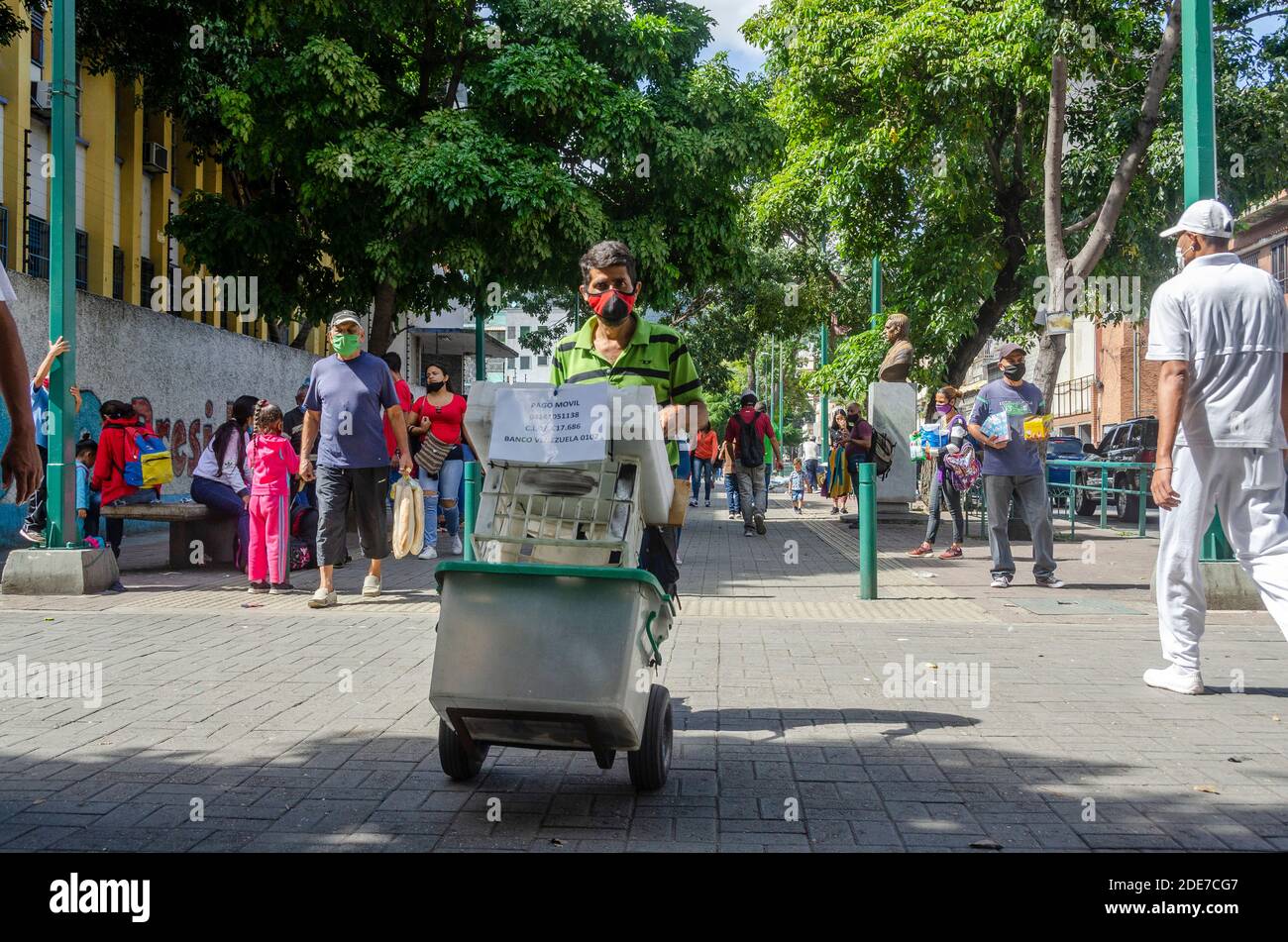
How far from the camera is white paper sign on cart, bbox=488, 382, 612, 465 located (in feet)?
12.4

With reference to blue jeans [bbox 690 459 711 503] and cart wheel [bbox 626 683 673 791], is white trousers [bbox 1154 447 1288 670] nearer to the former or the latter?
cart wheel [bbox 626 683 673 791]

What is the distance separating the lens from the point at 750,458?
17.3 metres

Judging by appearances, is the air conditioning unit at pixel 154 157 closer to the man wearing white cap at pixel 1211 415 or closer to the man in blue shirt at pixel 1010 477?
the man in blue shirt at pixel 1010 477

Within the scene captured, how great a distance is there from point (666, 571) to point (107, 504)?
340 inches

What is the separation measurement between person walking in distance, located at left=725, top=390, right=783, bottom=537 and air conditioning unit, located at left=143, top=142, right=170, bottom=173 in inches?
456

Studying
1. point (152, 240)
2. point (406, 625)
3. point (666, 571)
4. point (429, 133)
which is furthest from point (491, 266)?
point (666, 571)

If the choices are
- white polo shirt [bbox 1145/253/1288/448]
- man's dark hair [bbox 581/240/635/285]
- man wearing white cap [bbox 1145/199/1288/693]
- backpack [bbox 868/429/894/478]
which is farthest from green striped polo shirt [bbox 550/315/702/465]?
backpack [bbox 868/429/894/478]

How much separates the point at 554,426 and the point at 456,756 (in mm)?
1219

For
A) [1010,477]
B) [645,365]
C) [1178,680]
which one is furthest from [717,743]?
[1010,477]

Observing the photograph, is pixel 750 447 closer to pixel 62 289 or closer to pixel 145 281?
pixel 62 289

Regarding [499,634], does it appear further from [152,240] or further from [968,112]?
[152,240]

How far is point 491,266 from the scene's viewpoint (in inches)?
665

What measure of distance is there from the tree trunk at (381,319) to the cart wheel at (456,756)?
13.9 metres
